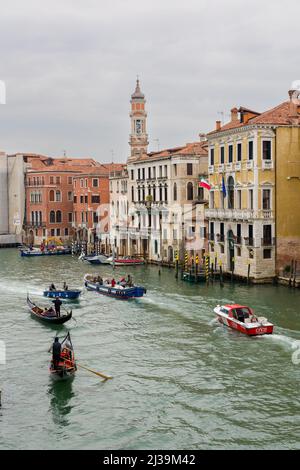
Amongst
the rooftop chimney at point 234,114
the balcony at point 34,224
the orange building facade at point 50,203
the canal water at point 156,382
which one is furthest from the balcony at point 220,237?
the balcony at point 34,224

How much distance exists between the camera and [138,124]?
5959 cm

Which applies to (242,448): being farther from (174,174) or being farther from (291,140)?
(174,174)

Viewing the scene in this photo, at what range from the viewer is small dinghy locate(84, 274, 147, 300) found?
95.9 feet

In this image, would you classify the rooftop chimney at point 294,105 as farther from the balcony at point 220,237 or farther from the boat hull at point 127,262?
the boat hull at point 127,262

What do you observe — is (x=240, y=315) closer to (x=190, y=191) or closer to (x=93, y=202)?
(x=190, y=191)

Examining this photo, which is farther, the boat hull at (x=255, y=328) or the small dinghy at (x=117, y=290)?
the small dinghy at (x=117, y=290)

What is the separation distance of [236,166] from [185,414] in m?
21.4

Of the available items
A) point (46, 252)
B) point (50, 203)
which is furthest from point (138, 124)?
point (46, 252)

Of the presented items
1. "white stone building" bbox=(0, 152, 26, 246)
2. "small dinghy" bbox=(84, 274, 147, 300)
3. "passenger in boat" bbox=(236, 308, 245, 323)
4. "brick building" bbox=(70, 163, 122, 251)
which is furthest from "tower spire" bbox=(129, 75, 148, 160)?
"passenger in boat" bbox=(236, 308, 245, 323)

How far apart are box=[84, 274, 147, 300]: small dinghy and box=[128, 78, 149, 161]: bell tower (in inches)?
1118

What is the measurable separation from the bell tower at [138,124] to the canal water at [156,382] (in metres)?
32.3

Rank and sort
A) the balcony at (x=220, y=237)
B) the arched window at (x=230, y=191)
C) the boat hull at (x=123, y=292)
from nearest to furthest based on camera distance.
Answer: the boat hull at (x=123, y=292) → the arched window at (x=230, y=191) → the balcony at (x=220, y=237)

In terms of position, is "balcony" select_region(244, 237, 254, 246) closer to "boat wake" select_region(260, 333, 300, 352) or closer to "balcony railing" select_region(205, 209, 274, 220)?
"balcony railing" select_region(205, 209, 274, 220)

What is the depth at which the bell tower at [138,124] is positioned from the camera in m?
59.2
